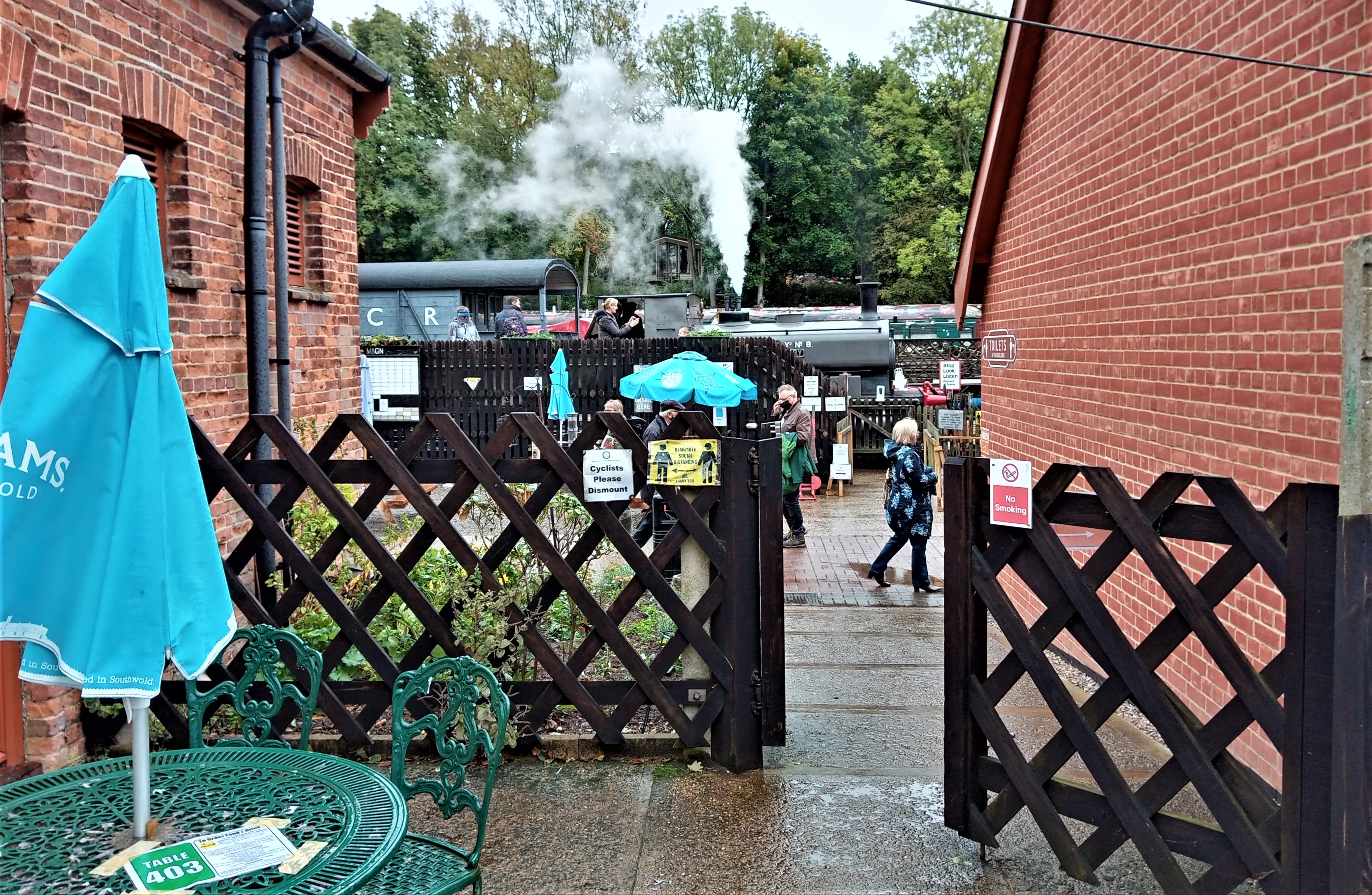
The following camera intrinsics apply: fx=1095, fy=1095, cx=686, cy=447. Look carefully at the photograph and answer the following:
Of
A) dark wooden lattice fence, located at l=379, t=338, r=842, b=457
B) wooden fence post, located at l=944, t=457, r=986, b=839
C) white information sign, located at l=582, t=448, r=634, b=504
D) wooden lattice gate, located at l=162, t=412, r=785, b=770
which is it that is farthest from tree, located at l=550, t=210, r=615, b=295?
wooden fence post, located at l=944, t=457, r=986, b=839

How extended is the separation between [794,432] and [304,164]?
5.74 m

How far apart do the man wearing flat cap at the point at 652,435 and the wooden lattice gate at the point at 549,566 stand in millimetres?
3236

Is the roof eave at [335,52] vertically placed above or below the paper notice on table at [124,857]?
above

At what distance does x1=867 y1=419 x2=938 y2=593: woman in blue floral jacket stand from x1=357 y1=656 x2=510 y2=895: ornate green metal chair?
6.27 metres

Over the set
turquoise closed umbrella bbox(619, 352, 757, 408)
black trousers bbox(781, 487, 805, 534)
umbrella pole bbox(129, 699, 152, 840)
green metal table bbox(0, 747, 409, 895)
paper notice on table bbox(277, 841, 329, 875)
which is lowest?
black trousers bbox(781, 487, 805, 534)

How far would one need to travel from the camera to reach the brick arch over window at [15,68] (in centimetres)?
435

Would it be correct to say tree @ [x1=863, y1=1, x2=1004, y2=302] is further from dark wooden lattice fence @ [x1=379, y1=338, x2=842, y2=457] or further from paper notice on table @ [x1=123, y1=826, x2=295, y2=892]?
paper notice on table @ [x1=123, y1=826, x2=295, y2=892]

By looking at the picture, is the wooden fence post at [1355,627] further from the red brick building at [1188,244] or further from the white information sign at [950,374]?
the white information sign at [950,374]

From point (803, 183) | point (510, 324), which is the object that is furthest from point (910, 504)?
point (803, 183)

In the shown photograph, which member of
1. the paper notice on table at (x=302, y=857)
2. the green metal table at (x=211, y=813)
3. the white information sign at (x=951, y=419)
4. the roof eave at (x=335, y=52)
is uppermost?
the roof eave at (x=335, y=52)

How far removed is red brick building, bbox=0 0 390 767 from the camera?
14.8 ft

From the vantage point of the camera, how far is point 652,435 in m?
11.0

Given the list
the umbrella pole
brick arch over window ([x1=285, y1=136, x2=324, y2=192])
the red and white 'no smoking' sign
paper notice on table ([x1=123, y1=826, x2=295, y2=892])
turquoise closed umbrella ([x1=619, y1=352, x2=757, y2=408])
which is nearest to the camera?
paper notice on table ([x1=123, y1=826, x2=295, y2=892])

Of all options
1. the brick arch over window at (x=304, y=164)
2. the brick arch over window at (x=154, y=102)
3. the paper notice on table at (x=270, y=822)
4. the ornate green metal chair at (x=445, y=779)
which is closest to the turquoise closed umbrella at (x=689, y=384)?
the brick arch over window at (x=304, y=164)
